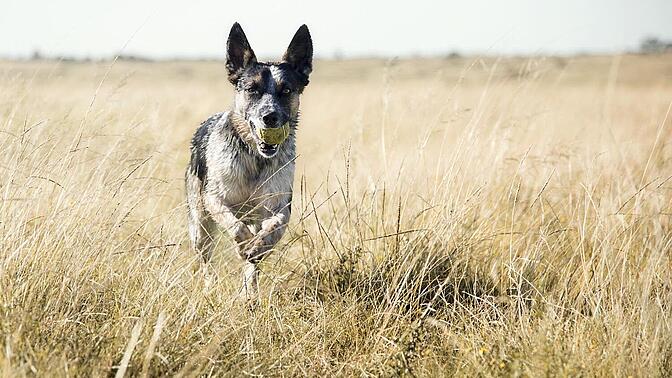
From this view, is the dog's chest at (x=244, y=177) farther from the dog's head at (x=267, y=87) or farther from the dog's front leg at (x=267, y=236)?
the dog's front leg at (x=267, y=236)

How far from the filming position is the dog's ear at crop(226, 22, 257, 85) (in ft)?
16.7

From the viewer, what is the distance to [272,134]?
15.9ft

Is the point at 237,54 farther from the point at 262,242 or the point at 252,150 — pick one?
the point at 262,242

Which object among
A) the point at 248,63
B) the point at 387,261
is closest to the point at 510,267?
the point at 387,261

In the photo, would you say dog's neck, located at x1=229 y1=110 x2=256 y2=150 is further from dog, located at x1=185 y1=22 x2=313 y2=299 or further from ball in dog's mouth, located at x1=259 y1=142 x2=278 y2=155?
ball in dog's mouth, located at x1=259 y1=142 x2=278 y2=155

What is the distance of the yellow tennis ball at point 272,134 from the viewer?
189 inches

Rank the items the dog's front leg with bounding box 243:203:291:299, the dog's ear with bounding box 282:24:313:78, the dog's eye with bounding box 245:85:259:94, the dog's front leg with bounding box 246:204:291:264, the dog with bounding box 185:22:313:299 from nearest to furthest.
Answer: the dog's front leg with bounding box 243:203:291:299 → the dog's front leg with bounding box 246:204:291:264 → the dog with bounding box 185:22:313:299 → the dog's eye with bounding box 245:85:259:94 → the dog's ear with bounding box 282:24:313:78

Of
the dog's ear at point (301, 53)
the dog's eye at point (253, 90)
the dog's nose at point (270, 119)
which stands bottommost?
the dog's nose at point (270, 119)

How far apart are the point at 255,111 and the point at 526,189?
2.48 m

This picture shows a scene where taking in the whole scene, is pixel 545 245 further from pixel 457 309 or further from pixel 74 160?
pixel 74 160

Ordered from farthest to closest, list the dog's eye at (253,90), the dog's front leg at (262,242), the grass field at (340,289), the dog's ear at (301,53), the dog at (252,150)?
the dog's ear at (301,53) < the dog's eye at (253,90) < the dog at (252,150) < the dog's front leg at (262,242) < the grass field at (340,289)

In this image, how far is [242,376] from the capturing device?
319cm

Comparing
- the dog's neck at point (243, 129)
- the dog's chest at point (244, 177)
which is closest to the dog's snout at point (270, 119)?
the dog's neck at point (243, 129)

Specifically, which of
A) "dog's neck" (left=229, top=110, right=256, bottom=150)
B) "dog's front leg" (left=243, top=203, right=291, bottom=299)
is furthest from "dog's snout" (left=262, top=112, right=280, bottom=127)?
"dog's front leg" (left=243, top=203, right=291, bottom=299)
